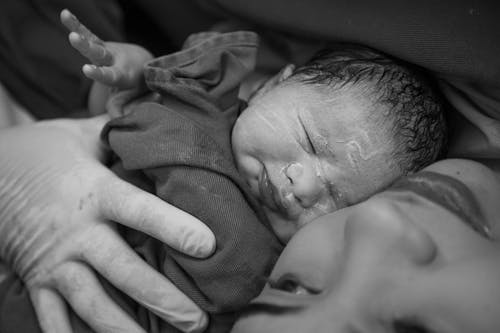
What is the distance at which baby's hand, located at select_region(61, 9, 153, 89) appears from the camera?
870 mm

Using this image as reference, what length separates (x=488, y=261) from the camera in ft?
1.69

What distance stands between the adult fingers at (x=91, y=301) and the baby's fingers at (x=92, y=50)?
397mm

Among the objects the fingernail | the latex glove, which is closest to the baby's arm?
the latex glove

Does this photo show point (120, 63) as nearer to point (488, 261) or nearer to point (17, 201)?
point (17, 201)

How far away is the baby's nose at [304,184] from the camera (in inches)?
31.1

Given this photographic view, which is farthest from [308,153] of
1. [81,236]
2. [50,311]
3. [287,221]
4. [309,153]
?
Result: [50,311]

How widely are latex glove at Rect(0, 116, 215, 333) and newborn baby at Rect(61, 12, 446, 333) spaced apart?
45mm

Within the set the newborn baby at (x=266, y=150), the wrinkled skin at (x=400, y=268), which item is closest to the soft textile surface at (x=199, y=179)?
the newborn baby at (x=266, y=150)

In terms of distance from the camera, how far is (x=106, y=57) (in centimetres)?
93

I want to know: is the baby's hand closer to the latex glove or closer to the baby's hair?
the latex glove

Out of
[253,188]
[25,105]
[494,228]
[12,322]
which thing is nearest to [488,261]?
[494,228]

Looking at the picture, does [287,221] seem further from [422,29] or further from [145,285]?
[422,29]

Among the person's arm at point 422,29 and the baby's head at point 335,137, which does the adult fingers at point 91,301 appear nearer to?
the baby's head at point 335,137

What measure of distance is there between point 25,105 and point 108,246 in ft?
1.99
